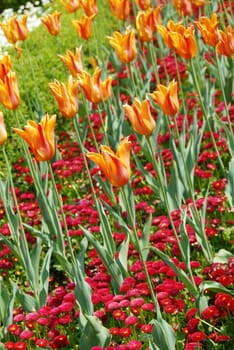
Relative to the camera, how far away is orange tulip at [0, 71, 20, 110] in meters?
3.30

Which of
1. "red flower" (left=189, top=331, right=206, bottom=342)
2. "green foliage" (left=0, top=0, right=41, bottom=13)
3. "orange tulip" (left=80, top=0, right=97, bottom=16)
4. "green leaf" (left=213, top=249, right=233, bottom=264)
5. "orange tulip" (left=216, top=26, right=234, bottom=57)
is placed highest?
"orange tulip" (left=80, top=0, right=97, bottom=16)

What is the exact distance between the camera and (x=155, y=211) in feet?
14.6

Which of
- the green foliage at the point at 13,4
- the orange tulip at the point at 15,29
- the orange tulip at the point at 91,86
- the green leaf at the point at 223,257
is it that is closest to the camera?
the green leaf at the point at 223,257

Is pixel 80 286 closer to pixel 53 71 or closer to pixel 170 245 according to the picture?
pixel 170 245

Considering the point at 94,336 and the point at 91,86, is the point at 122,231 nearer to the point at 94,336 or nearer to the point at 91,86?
the point at 91,86

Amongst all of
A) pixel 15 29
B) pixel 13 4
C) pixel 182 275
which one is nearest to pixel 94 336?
pixel 182 275

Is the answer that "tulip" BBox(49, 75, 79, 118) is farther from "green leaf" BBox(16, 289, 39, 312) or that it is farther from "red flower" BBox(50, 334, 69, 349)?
"red flower" BBox(50, 334, 69, 349)

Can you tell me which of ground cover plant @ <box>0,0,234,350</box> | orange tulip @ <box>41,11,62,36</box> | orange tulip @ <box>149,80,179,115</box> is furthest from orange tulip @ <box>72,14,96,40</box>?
orange tulip @ <box>149,80,179,115</box>

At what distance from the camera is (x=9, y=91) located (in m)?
3.31

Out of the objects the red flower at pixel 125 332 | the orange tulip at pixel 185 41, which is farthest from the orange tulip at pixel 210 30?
the red flower at pixel 125 332

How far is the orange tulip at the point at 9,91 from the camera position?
330 cm

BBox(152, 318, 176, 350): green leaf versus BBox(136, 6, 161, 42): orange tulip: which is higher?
BBox(136, 6, 161, 42): orange tulip

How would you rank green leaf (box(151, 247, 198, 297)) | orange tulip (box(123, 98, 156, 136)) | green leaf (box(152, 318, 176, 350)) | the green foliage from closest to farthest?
1. green leaf (box(152, 318, 176, 350))
2. orange tulip (box(123, 98, 156, 136))
3. green leaf (box(151, 247, 198, 297))
4. the green foliage

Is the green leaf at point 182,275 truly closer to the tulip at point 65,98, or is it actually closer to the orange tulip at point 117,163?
the orange tulip at point 117,163
